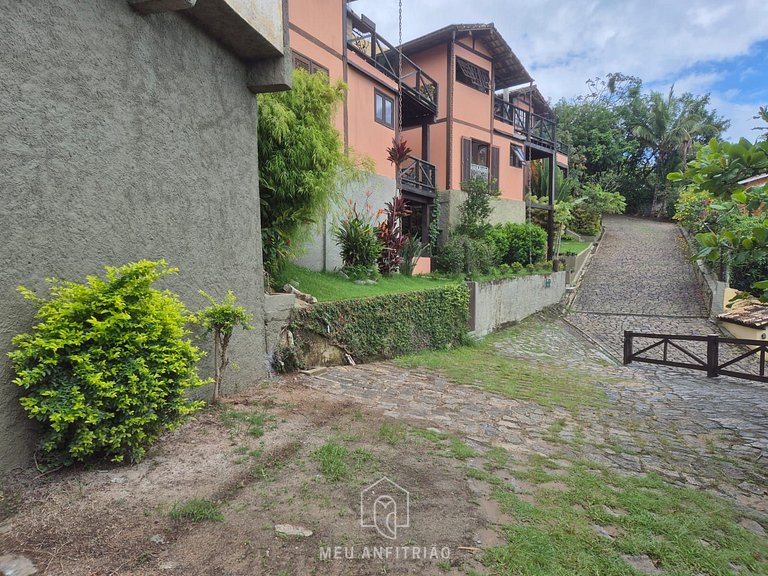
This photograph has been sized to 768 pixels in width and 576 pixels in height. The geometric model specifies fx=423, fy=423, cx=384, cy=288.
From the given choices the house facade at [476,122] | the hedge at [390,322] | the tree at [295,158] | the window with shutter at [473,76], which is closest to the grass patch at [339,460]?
the hedge at [390,322]

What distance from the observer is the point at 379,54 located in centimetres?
1446

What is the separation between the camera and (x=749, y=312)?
13.7m

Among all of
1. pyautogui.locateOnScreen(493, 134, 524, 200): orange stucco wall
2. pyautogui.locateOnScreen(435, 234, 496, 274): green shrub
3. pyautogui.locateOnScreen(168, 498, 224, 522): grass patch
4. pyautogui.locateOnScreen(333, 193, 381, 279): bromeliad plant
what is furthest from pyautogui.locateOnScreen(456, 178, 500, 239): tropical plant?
pyautogui.locateOnScreen(168, 498, 224, 522): grass patch

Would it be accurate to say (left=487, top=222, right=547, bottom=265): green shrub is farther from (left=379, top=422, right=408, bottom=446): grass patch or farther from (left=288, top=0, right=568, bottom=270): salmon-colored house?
(left=379, top=422, right=408, bottom=446): grass patch

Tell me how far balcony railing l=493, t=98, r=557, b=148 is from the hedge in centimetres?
1361

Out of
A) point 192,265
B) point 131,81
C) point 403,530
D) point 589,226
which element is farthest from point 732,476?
point 589,226

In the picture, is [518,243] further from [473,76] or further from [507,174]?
[473,76]

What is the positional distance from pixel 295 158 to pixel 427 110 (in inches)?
449

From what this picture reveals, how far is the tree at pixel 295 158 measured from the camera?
627 cm

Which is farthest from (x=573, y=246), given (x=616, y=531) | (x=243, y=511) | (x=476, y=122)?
(x=243, y=511)

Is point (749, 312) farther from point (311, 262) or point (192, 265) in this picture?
point (192, 265)

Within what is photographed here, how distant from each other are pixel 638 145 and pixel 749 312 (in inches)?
1098

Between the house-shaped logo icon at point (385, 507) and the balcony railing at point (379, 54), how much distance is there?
12.1 metres

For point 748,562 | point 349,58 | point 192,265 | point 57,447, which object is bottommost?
point 748,562
